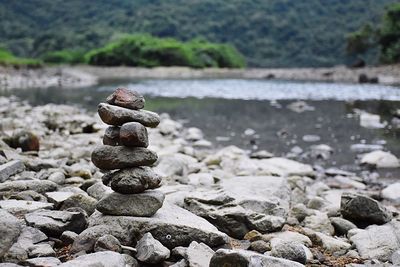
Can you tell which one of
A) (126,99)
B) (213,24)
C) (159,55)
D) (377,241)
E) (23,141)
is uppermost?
(126,99)

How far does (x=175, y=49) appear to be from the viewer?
85.5 m

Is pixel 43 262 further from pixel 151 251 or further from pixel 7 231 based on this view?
pixel 151 251

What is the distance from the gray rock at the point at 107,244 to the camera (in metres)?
4.07

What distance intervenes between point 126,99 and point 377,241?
2.84m

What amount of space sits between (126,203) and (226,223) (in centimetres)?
109

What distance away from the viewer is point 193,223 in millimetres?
4613

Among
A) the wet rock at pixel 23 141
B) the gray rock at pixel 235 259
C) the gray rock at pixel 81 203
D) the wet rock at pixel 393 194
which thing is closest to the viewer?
the gray rock at pixel 235 259

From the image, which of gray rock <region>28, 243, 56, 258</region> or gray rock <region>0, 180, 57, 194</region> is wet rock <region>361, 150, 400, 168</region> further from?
gray rock <region>28, 243, 56, 258</region>

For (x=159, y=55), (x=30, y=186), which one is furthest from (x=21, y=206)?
(x=159, y=55)

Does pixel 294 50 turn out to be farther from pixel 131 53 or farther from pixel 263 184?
pixel 263 184

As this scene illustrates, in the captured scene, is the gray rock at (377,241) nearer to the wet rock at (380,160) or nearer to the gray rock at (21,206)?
the gray rock at (21,206)

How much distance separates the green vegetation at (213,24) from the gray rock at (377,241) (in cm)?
9964

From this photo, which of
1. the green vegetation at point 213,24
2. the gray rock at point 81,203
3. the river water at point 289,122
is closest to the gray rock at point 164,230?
the gray rock at point 81,203

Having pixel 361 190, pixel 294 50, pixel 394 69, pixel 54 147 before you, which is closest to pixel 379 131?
pixel 361 190
